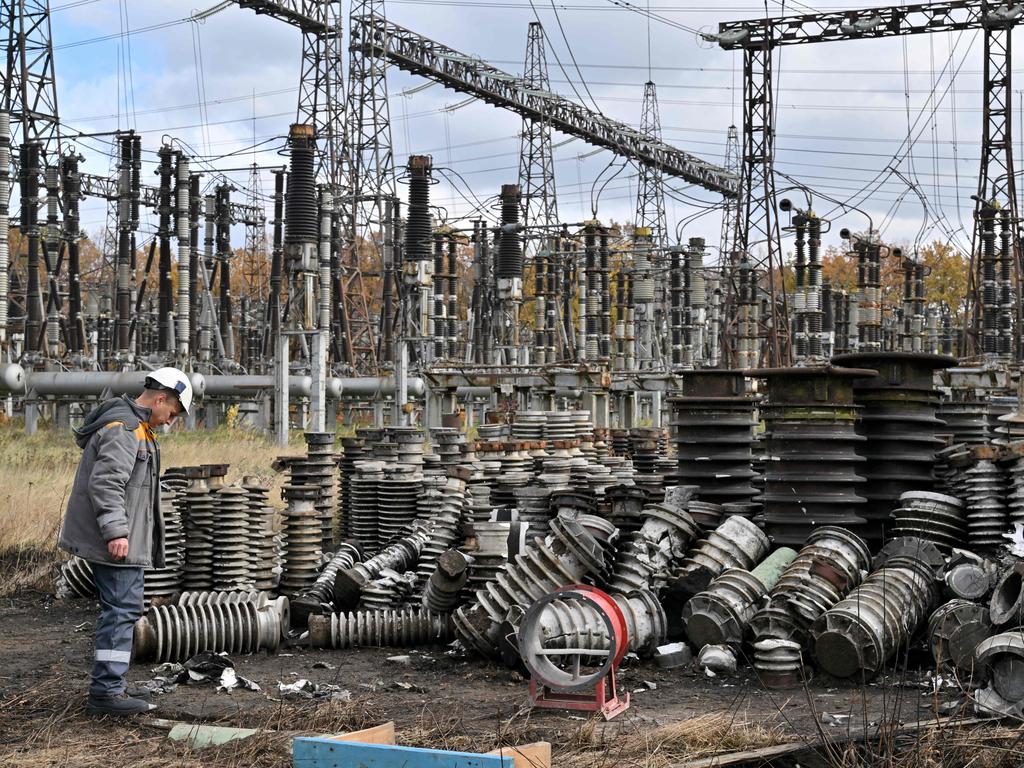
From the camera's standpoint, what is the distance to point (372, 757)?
14.9 ft

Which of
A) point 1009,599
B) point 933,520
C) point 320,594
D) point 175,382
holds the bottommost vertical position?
point 320,594

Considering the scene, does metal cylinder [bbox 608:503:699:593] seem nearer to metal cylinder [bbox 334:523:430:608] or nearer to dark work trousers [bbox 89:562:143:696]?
metal cylinder [bbox 334:523:430:608]

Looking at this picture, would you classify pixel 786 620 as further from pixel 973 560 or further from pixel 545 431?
pixel 545 431

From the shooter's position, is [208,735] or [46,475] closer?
[208,735]

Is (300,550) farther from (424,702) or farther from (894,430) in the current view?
(894,430)

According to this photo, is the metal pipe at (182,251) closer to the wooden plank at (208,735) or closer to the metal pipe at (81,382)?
the metal pipe at (81,382)

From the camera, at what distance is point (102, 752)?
5.22 m

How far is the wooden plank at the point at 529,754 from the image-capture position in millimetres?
4465

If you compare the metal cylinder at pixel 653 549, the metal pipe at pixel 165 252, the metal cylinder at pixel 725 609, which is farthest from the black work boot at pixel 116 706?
the metal pipe at pixel 165 252

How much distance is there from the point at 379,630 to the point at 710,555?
2.07m

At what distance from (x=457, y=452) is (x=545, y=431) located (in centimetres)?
157

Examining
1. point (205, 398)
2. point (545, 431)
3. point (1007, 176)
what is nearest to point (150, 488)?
point (545, 431)

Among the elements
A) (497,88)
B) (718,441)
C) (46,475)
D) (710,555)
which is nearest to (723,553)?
A: (710,555)

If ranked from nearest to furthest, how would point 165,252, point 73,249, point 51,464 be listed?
point 51,464
point 73,249
point 165,252
